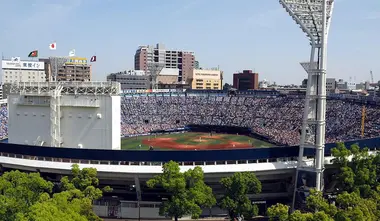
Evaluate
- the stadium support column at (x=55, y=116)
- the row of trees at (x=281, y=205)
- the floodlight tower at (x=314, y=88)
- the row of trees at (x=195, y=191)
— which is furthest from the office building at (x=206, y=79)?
the row of trees at (x=195, y=191)

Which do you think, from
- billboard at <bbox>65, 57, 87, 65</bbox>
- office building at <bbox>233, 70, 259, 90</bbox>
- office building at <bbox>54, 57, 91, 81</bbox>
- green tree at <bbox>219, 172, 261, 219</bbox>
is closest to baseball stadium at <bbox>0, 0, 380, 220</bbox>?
green tree at <bbox>219, 172, 261, 219</bbox>

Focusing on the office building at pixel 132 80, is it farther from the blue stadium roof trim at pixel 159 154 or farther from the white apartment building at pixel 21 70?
the blue stadium roof trim at pixel 159 154

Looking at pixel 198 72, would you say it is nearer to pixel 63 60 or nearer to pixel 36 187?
pixel 63 60

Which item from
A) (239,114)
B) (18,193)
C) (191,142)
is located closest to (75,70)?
(239,114)

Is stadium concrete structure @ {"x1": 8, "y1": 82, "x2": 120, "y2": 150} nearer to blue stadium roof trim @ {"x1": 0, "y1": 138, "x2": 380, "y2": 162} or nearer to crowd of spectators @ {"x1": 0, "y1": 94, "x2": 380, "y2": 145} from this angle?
blue stadium roof trim @ {"x1": 0, "y1": 138, "x2": 380, "y2": 162}

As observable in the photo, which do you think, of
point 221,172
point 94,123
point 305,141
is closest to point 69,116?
point 94,123
